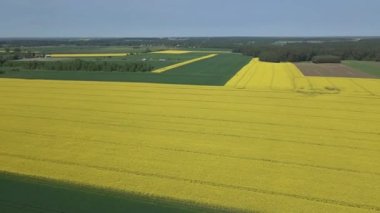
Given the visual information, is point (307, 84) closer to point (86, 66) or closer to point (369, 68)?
point (369, 68)

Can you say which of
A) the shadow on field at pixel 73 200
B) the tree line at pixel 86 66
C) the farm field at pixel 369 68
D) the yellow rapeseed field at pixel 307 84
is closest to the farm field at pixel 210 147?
the shadow on field at pixel 73 200

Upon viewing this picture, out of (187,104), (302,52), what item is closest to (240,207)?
(187,104)

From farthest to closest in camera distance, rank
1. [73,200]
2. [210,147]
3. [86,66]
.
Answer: [86,66] → [210,147] → [73,200]

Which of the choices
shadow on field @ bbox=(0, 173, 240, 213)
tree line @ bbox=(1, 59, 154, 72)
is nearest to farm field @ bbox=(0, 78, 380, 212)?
shadow on field @ bbox=(0, 173, 240, 213)

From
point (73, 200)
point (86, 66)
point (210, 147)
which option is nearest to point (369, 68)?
point (86, 66)

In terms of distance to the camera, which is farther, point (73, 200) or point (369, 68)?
point (369, 68)

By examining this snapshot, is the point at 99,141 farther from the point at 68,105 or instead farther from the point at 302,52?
the point at 302,52

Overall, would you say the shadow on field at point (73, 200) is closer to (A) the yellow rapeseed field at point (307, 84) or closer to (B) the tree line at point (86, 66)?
(A) the yellow rapeseed field at point (307, 84)

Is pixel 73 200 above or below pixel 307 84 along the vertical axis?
below
